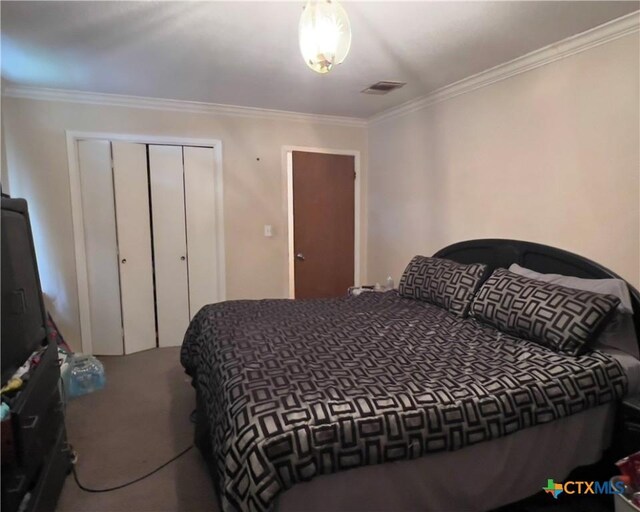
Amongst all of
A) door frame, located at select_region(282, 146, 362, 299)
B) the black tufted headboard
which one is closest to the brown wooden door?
door frame, located at select_region(282, 146, 362, 299)

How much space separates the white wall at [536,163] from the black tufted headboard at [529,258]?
79 mm

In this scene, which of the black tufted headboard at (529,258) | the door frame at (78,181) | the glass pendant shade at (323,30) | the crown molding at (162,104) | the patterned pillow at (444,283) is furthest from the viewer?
the door frame at (78,181)

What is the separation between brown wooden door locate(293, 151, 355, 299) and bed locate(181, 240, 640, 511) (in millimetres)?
2150

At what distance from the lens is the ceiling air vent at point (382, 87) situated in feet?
10.4

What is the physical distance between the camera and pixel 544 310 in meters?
2.05

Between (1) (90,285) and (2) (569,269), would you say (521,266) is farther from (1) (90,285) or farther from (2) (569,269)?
(1) (90,285)

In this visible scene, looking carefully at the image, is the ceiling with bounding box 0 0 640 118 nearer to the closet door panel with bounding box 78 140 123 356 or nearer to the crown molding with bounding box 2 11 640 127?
the crown molding with bounding box 2 11 640 127

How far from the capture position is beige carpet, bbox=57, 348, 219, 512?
6.38ft

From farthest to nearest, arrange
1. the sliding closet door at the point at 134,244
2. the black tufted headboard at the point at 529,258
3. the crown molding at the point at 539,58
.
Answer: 1. the sliding closet door at the point at 134,244
2. the black tufted headboard at the point at 529,258
3. the crown molding at the point at 539,58

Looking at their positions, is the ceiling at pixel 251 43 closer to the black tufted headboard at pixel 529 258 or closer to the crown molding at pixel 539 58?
the crown molding at pixel 539 58

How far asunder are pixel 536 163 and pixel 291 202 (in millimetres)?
2394

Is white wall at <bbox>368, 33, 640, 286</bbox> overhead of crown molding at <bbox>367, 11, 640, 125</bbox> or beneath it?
beneath

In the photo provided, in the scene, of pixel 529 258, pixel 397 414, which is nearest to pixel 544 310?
pixel 529 258

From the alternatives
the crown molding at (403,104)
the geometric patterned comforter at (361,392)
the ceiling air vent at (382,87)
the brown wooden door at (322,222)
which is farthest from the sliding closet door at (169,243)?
the ceiling air vent at (382,87)
